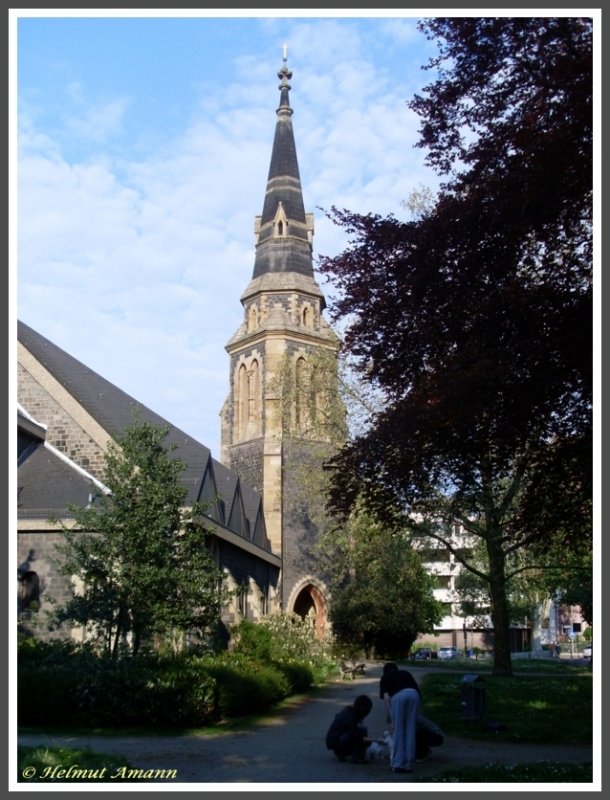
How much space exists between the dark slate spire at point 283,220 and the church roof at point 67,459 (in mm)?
19284

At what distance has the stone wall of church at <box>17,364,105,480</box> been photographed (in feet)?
79.7

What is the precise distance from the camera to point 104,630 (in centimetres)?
1838

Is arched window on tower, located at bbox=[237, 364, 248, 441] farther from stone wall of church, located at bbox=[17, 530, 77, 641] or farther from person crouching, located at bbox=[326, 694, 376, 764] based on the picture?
person crouching, located at bbox=[326, 694, 376, 764]

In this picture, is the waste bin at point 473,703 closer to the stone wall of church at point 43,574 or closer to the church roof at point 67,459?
the church roof at point 67,459

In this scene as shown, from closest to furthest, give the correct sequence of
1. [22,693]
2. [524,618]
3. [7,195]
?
[7,195], [22,693], [524,618]

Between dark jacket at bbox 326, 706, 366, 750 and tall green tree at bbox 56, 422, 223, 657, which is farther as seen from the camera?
tall green tree at bbox 56, 422, 223, 657

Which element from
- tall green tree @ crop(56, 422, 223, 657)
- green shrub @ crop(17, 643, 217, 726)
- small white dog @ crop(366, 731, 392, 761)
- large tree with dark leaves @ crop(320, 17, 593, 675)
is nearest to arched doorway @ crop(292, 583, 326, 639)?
tall green tree @ crop(56, 422, 223, 657)

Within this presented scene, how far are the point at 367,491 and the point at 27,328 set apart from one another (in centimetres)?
1577

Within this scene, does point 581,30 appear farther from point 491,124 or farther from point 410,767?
point 410,767

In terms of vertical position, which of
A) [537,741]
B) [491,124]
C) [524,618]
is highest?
[491,124]

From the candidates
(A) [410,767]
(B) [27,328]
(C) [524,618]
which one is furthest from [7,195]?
(C) [524,618]

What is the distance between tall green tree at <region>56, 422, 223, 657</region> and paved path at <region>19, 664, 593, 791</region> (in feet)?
13.3

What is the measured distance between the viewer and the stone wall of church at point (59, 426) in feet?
79.7

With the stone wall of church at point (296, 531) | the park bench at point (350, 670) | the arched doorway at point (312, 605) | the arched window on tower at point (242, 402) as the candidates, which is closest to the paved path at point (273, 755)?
the park bench at point (350, 670)
